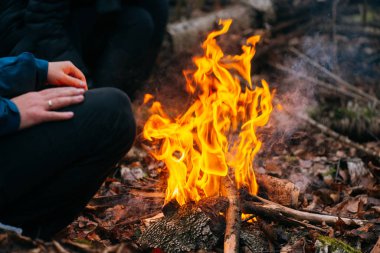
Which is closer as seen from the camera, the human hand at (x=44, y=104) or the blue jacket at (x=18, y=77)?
the human hand at (x=44, y=104)

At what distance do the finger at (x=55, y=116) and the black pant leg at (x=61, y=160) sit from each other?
0.03 m

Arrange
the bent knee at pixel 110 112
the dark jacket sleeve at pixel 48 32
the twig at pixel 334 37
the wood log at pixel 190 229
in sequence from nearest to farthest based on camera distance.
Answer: the bent knee at pixel 110 112
the wood log at pixel 190 229
the dark jacket sleeve at pixel 48 32
the twig at pixel 334 37

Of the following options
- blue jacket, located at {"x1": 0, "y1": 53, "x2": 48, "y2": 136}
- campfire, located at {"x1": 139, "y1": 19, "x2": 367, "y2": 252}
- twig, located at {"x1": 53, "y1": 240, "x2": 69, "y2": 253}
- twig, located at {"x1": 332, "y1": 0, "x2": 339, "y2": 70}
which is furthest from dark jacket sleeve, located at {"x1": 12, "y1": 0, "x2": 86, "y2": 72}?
twig, located at {"x1": 332, "y1": 0, "x2": 339, "y2": 70}

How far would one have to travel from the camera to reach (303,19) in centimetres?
784

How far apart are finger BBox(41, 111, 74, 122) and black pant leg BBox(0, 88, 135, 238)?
0.03 metres

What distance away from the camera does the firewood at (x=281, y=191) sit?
368 centimetres

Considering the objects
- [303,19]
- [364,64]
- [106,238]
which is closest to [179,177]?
[106,238]

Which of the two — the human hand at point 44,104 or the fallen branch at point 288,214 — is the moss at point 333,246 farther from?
the human hand at point 44,104

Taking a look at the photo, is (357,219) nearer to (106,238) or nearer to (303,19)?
(106,238)

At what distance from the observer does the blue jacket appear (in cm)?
277

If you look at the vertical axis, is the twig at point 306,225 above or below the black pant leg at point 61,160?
below

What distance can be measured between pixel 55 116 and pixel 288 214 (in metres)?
1.68

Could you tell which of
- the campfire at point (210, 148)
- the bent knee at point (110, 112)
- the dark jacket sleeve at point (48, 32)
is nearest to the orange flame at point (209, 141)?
the campfire at point (210, 148)

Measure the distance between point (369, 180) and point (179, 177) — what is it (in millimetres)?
1778
